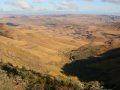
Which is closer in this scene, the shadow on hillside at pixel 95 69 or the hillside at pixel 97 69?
the hillside at pixel 97 69

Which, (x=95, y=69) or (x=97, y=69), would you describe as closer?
(x=97, y=69)

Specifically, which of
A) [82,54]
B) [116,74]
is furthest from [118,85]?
[82,54]

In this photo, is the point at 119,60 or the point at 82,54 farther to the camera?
the point at 82,54

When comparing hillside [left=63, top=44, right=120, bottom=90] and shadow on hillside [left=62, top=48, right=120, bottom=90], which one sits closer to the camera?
hillside [left=63, top=44, right=120, bottom=90]

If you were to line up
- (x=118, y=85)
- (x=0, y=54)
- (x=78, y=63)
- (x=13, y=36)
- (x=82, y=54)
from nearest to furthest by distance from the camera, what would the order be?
(x=118, y=85), (x=0, y=54), (x=78, y=63), (x=82, y=54), (x=13, y=36)

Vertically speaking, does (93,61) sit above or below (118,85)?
below

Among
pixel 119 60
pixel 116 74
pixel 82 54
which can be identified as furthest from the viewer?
pixel 82 54

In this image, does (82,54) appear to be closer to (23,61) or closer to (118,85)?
(23,61)

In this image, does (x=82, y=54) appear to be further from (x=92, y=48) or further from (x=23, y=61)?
(x=23, y=61)

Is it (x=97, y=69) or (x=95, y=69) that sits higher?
(x=97, y=69)

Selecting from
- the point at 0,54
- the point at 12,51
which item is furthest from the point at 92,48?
the point at 0,54
